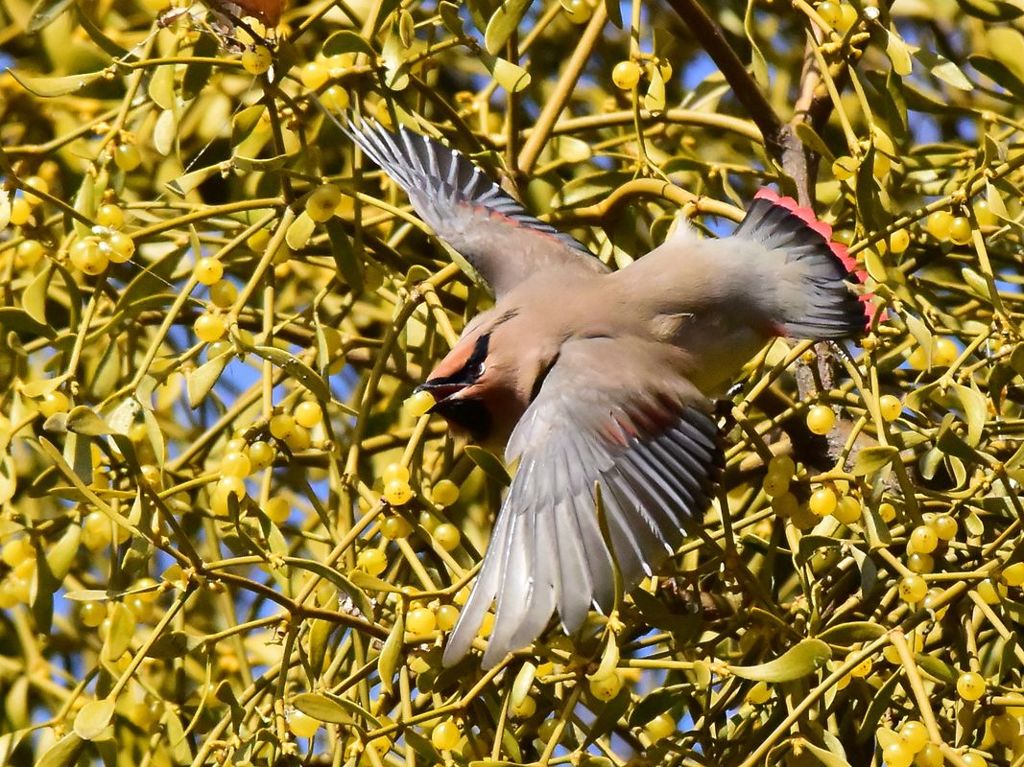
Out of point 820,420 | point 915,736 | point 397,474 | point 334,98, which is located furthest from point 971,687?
point 334,98

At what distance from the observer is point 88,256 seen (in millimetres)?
1706

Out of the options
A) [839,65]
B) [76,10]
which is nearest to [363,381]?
[76,10]

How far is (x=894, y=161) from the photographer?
163cm

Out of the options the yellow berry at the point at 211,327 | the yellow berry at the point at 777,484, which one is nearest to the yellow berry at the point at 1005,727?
the yellow berry at the point at 777,484

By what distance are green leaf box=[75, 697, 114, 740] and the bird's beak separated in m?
0.46

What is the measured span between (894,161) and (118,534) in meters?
0.88

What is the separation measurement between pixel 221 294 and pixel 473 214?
494 mm

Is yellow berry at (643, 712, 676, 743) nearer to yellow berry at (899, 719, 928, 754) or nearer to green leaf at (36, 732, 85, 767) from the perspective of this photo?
yellow berry at (899, 719, 928, 754)

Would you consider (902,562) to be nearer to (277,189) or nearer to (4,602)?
(277,189)

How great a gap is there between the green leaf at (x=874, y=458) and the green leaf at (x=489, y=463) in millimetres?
374

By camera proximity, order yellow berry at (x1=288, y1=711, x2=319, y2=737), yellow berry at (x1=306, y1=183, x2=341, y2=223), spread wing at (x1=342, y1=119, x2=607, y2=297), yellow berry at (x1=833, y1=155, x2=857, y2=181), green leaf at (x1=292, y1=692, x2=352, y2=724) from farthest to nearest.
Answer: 1. spread wing at (x1=342, y1=119, x2=607, y2=297)
2. yellow berry at (x1=306, y1=183, x2=341, y2=223)
3. yellow berry at (x1=833, y1=155, x2=857, y2=181)
4. yellow berry at (x1=288, y1=711, x2=319, y2=737)
5. green leaf at (x1=292, y1=692, x2=352, y2=724)

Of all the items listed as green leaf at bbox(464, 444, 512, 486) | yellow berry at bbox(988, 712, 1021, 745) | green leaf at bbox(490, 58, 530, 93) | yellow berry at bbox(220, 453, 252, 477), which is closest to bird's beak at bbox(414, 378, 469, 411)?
green leaf at bbox(464, 444, 512, 486)

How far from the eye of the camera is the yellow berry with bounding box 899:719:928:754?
4.56ft

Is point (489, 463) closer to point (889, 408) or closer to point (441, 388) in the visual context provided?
point (441, 388)
